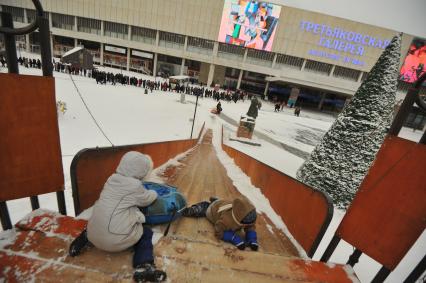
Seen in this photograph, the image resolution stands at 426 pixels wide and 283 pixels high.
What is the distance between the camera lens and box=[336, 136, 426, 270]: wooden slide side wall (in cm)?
170

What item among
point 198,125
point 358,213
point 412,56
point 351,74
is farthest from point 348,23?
point 358,213

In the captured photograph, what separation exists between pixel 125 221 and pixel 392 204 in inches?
88.5

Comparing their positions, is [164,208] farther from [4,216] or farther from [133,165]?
[4,216]

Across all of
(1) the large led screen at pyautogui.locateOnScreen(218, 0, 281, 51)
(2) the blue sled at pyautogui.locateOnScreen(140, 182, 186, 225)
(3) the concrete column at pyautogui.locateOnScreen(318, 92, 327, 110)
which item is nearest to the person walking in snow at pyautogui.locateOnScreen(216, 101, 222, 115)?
(2) the blue sled at pyautogui.locateOnScreen(140, 182, 186, 225)

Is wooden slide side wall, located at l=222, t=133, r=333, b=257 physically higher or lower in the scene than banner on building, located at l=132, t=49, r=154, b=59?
lower

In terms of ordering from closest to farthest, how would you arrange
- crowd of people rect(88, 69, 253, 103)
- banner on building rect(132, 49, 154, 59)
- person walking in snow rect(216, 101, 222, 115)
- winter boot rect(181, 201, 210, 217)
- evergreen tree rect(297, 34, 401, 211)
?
winter boot rect(181, 201, 210, 217) → evergreen tree rect(297, 34, 401, 211) → person walking in snow rect(216, 101, 222, 115) → crowd of people rect(88, 69, 253, 103) → banner on building rect(132, 49, 154, 59)

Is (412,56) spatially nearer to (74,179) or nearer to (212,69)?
(212,69)

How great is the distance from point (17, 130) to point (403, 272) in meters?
6.21

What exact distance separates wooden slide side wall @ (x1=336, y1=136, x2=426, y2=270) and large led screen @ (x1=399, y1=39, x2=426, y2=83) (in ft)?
185

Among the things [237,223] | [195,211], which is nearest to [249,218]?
[237,223]

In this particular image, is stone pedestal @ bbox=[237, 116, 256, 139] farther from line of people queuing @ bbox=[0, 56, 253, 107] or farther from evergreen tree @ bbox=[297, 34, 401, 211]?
line of people queuing @ bbox=[0, 56, 253, 107]

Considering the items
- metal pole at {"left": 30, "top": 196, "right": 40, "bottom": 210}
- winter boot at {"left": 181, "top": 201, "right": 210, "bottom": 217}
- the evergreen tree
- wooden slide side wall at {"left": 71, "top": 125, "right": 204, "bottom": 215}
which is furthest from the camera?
the evergreen tree

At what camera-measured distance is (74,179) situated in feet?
7.38

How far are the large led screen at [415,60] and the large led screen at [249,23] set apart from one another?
2714 centimetres
